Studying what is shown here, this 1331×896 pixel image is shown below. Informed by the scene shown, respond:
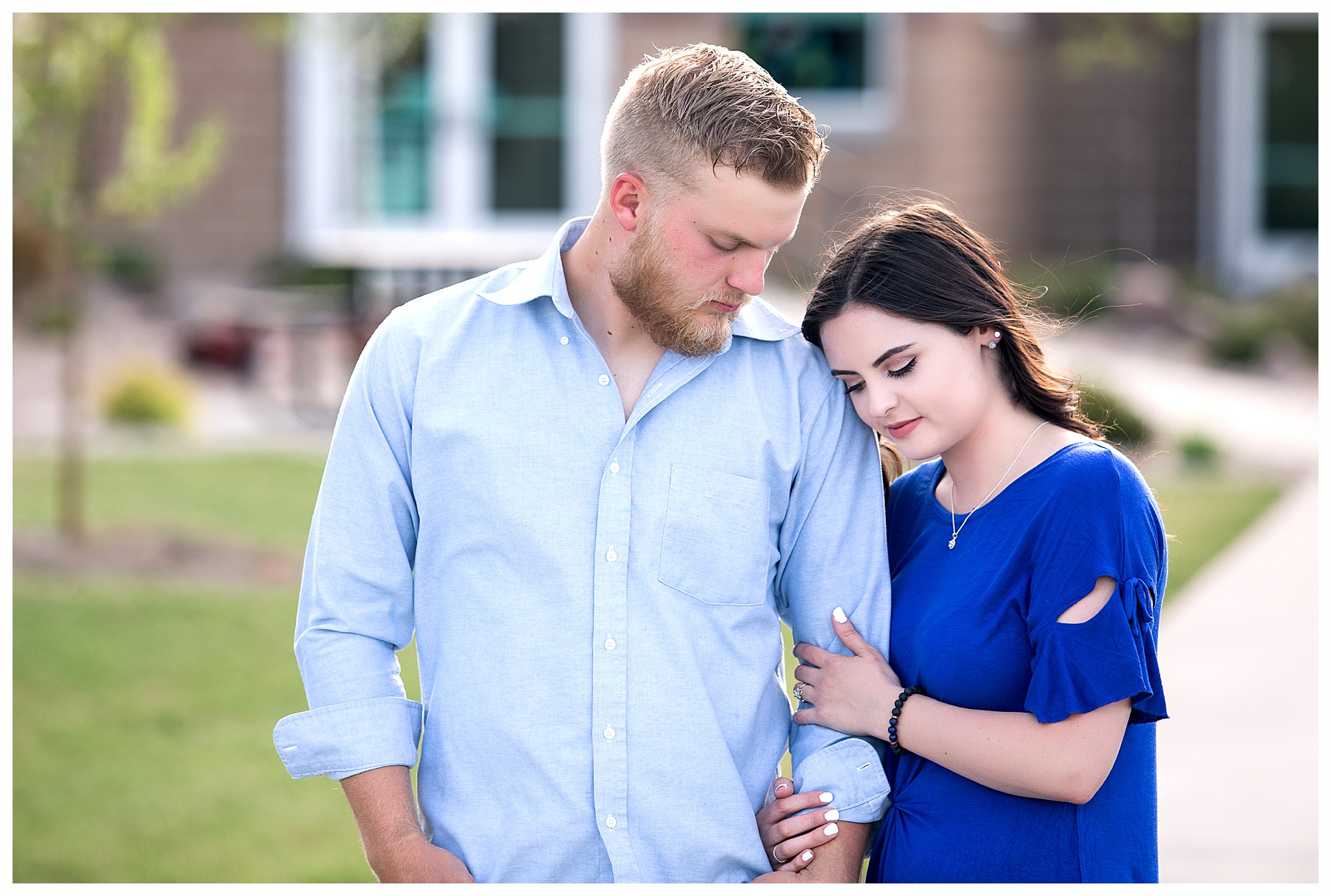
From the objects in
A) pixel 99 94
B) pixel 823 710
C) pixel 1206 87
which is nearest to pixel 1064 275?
pixel 1206 87

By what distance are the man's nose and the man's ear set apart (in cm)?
18

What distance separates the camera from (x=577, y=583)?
2117 mm

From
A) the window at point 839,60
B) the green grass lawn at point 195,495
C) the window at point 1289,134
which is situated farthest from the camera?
the window at point 1289,134

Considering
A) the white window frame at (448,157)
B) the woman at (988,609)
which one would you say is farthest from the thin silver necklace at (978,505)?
the white window frame at (448,157)

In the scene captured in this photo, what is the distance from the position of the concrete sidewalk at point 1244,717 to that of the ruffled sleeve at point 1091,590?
210 centimetres

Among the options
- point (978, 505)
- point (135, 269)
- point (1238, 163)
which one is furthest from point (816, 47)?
point (978, 505)

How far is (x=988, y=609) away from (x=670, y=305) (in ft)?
2.28

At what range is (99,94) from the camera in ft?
24.8

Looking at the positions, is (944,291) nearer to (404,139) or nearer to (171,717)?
(171,717)

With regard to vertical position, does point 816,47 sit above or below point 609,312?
above

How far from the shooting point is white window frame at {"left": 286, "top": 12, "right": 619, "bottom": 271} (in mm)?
14031

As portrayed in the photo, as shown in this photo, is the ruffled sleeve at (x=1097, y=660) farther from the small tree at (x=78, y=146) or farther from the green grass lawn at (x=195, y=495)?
the small tree at (x=78, y=146)

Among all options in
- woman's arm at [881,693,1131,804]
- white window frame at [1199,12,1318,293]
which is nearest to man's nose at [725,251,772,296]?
woman's arm at [881,693,1131,804]

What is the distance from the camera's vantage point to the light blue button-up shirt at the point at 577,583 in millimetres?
2115
